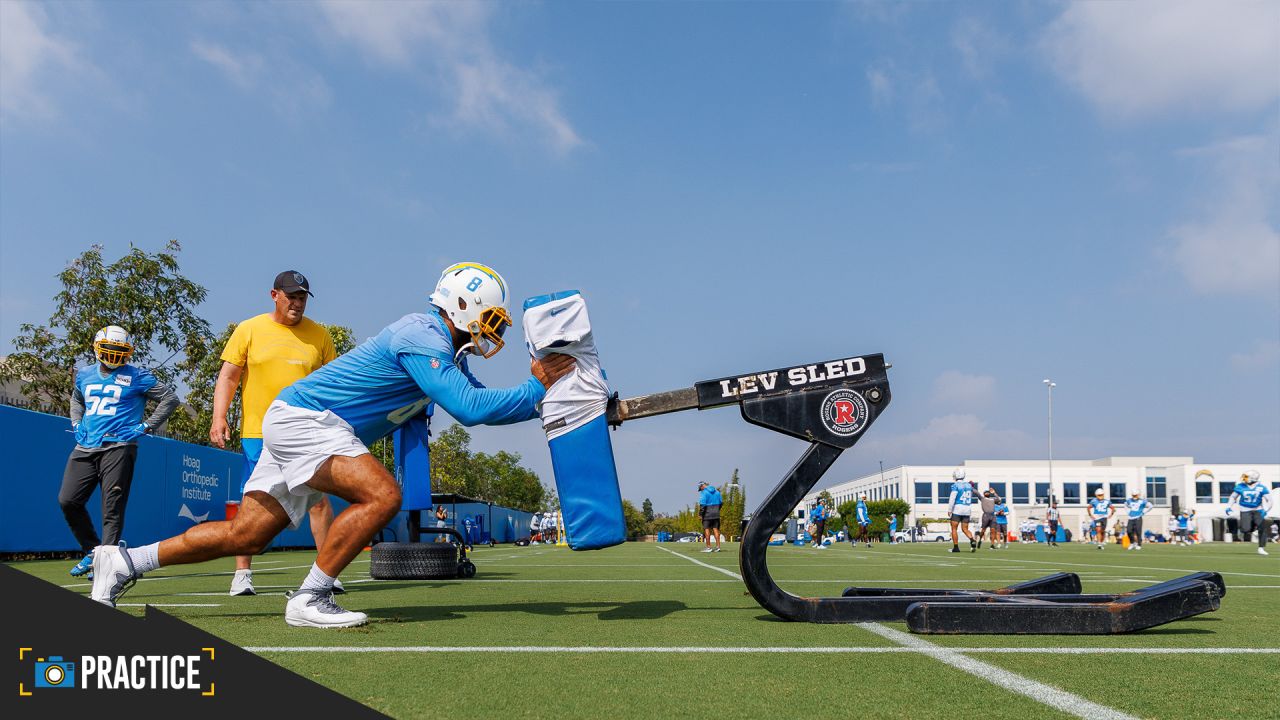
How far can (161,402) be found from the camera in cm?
793

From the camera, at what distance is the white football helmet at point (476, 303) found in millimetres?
4562

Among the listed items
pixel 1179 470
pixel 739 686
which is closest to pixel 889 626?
pixel 739 686

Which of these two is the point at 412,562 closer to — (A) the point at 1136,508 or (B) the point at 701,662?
(B) the point at 701,662

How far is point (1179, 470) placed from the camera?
→ 106 metres

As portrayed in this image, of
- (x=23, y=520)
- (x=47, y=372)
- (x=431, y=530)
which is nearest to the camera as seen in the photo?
(x=431, y=530)

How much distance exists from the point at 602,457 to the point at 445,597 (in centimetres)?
240

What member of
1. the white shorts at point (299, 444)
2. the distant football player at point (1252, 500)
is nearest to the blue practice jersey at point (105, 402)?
the white shorts at point (299, 444)

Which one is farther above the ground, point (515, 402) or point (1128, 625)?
point (515, 402)

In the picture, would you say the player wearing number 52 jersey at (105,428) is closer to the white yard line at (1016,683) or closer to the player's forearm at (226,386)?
the player's forearm at (226,386)

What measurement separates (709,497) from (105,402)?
16.6 m

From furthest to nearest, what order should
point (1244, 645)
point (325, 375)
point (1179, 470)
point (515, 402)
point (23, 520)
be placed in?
point (1179, 470) < point (23, 520) < point (325, 375) < point (515, 402) < point (1244, 645)

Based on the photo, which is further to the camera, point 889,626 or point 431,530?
point 431,530

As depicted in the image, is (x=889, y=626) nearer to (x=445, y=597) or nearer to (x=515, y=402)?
(x=515, y=402)

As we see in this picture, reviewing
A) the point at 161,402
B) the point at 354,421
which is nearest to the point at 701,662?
the point at 354,421
